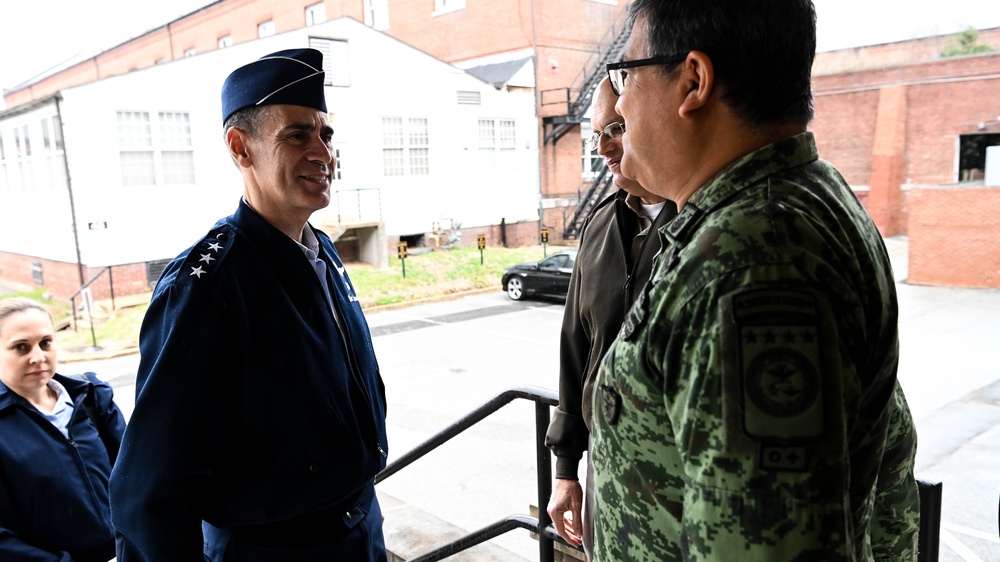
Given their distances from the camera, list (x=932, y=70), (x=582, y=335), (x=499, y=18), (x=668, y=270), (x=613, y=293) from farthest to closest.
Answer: (x=499, y=18) → (x=932, y=70) → (x=582, y=335) → (x=613, y=293) → (x=668, y=270)

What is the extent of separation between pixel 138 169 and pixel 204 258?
1187 cm

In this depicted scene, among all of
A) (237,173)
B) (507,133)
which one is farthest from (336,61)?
(507,133)

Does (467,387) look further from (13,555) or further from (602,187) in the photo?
(602,187)

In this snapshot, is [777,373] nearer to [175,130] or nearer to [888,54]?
[175,130]

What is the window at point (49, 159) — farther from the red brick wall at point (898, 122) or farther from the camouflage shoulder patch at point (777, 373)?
the red brick wall at point (898, 122)

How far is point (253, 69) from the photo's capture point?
141 centimetres

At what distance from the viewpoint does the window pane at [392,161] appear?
14703 millimetres

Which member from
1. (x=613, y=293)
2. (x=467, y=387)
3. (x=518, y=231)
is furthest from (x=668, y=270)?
(x=518, y=231)

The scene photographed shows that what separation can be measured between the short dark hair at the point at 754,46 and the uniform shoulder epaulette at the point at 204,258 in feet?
2.78

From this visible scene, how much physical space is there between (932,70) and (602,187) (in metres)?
7.61

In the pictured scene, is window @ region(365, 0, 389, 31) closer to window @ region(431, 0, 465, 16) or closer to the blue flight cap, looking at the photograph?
window @ region(431, 0, 465, 16)

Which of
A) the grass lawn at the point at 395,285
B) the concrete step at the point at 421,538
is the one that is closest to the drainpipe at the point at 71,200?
the grass lawn at the point at 395,285

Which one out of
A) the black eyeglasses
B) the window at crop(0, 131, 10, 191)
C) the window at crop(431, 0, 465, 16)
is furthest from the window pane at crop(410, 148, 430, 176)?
the black eyeglasses

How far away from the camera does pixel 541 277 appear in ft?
37.9
